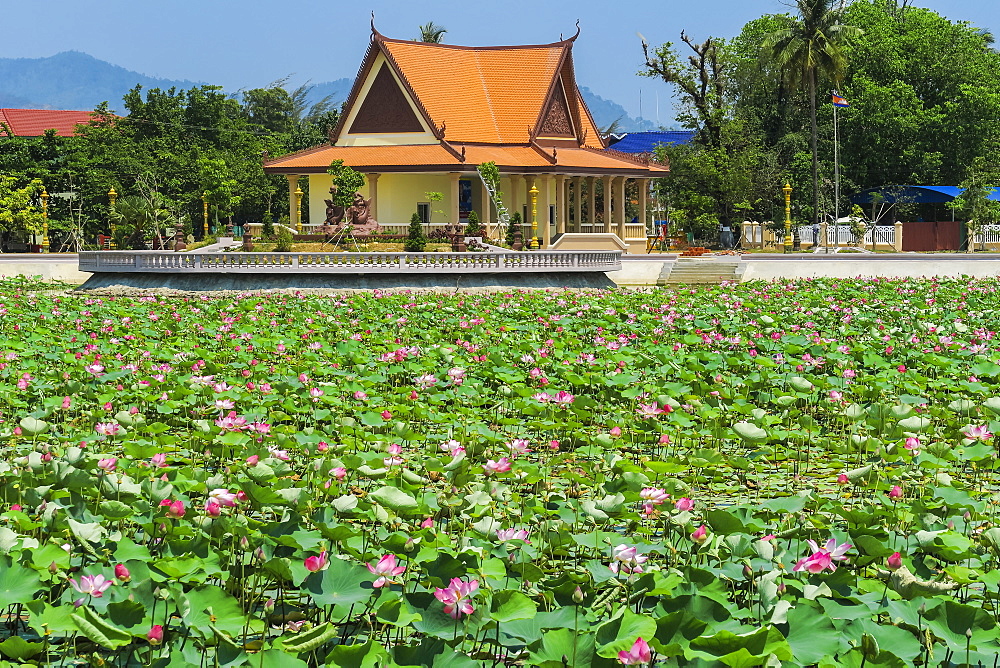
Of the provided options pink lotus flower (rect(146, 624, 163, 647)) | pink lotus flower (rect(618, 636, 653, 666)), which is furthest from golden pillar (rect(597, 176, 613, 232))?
pink lotus flower (rect(618, 636, 653, 666))

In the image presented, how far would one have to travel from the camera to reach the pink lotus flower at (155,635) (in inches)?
153

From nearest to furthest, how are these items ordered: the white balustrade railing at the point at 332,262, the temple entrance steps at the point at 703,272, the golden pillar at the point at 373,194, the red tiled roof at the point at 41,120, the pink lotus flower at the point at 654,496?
1. the pink lotus flower at the point at 654,496
2. the white balustrade railing at the point at 332,262
3. the temple entrance steps at the point at 703,272
4. the golden pillar at the point at 373,194
5. the red tiled roof at the point at 41,120

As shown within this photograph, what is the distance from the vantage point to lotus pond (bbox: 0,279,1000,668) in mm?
3994

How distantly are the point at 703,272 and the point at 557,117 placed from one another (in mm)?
15899

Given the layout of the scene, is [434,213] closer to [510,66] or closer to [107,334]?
[510,66]

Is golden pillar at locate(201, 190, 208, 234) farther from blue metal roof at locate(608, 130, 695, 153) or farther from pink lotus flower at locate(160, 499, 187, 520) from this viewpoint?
pink lotus flower at locate(160, 499, 187, 520)

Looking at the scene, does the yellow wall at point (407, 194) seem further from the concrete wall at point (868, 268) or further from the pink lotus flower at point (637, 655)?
the pink lotus flower at point (637, 655)

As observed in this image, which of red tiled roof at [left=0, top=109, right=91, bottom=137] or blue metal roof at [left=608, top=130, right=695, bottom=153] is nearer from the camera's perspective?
red tiled roof at [left=0, top=109, right=91, bottom=137]

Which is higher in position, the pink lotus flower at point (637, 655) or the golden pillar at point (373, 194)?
the golden pillar at point (373, 194)

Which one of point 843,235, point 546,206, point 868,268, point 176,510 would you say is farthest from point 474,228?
point 176,510

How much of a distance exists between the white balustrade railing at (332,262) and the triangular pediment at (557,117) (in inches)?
701

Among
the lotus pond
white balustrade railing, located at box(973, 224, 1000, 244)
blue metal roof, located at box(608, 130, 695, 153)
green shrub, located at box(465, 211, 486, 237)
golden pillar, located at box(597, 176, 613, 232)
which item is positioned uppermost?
blue metal roof, located at box(608, 130, 695, 153)

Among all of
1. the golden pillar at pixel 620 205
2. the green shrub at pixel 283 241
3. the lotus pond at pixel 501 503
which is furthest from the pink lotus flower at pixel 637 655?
the golden pillar at pixel 620 205

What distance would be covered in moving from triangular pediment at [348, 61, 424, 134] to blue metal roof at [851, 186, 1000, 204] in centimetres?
2380
